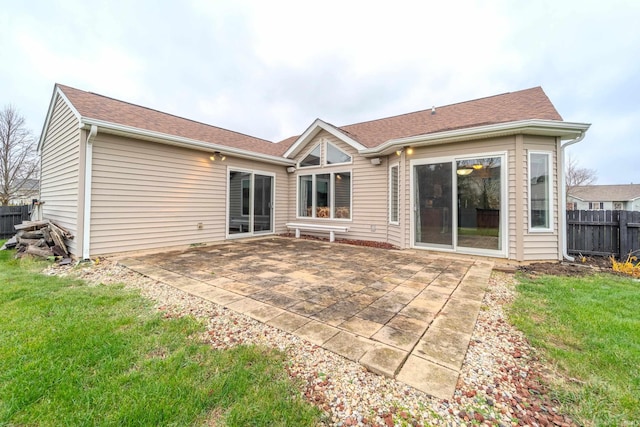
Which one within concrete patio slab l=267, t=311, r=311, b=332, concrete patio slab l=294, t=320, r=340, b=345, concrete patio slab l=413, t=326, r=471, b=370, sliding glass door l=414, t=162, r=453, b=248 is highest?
sliding glass door l=414, t=162, r=453, b=248

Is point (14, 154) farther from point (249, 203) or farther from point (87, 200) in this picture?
point (249, 203)

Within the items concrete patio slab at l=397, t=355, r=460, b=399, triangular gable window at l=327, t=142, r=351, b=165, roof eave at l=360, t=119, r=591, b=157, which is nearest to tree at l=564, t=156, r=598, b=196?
roof eave at l=360, t=119, r=591, b=157

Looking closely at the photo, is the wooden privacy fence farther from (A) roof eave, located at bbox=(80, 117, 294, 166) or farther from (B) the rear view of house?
(A) roof eave, located at bbox=(80, 117, 294, 166)

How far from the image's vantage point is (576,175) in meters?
21.9

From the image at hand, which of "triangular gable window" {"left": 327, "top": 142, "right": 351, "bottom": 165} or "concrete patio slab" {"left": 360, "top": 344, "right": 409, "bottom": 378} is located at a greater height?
"triangular gable window" {"left": 327, "top": 142, "right": 351, "bottom": 165}

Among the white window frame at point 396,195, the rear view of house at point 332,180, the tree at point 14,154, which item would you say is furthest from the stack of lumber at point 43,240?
the tree at point 14,154

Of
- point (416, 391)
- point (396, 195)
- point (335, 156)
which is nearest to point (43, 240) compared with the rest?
point (335, 156)

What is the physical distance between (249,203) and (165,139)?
9.33 feet

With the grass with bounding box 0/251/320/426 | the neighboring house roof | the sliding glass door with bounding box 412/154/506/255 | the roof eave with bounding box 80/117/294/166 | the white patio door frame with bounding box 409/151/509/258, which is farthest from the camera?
the neighboring house roof

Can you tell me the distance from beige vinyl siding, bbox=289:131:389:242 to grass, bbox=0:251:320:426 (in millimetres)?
5592

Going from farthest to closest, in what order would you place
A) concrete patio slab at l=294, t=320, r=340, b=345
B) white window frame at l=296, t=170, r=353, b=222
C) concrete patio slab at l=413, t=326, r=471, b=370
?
white window frame at l=296, t=170, r=353, b=222 < concrete patio slab at l=294, t=320, r=340, b=345 < concrete patio slab at l=413, t=326, r=471, b=370

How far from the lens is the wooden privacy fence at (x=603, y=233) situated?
5.05 meters

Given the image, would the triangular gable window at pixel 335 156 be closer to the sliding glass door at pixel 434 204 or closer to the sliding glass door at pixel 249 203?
the sliding glass door at pixel 249 203

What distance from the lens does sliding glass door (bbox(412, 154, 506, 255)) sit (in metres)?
5.25
